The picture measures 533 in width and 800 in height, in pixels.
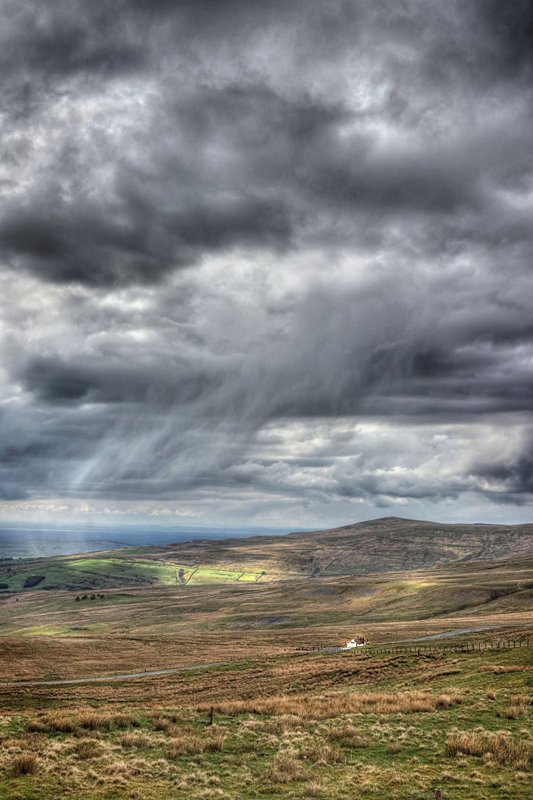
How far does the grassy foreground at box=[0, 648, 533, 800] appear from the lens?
67.1ft

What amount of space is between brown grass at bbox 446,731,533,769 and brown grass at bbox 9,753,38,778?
17173mm

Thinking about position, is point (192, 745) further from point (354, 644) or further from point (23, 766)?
point (354, 644)

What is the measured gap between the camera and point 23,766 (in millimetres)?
22375

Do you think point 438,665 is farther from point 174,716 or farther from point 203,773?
A: point 203,773

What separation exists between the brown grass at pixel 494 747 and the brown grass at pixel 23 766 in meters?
17.2

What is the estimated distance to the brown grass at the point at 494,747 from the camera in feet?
73.6

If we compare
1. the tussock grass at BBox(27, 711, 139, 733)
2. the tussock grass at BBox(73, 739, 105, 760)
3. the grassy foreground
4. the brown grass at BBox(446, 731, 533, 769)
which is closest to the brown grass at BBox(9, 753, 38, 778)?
the grassy foreground

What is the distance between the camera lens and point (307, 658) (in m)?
66.2

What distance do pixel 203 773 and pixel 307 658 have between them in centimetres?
4719

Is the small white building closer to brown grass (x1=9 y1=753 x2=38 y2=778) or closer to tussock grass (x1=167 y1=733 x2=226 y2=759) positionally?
tussock grass (x1=167 y1=733 x2=226 y2=759)

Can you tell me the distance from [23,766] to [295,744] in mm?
11807

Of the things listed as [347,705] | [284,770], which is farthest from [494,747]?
[347,705]

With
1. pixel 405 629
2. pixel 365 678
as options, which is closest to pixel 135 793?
pixel 365 678

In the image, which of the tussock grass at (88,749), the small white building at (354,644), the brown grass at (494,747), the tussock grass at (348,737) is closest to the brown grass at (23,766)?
the tussock grass at (88,749)
